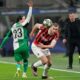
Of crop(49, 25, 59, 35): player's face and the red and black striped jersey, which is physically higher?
crop(49, 25, 59, 35): player's face

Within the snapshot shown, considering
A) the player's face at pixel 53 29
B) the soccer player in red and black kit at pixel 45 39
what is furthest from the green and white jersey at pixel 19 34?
the player's face at pixel 53 29

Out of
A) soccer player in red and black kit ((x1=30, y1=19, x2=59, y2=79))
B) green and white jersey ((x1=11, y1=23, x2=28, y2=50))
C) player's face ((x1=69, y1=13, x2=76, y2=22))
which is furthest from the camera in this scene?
player's face ((x1=69, y1=13, x2=76, y2=22))

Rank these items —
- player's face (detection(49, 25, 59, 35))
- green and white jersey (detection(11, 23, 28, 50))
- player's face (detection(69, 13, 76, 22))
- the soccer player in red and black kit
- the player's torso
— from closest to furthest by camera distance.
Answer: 1. player's face (detection(49, 25, 59, 35))
2. the soccer player in red and black kit
3. the player's torso
4. green and white jersey (detection(11, 23, 28, 50))
5. player's face (detection(69, 13, 76, 22))

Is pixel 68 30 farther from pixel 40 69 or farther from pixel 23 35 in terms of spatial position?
pixel 23 35

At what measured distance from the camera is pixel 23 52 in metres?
15.8

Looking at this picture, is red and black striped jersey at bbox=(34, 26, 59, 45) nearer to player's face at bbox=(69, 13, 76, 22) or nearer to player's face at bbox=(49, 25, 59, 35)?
player's face at bbox=(49, 25, 59, 35)

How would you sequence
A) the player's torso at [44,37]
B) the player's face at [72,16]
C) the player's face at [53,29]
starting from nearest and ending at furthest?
the player's face at [53,29] < the player's torso at [44,37] < the player's face at [72,16]

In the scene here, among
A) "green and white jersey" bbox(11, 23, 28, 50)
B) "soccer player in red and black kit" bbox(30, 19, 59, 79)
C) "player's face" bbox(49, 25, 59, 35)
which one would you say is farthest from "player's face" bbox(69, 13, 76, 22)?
"player's face" bbox(49, 25, 59, 35)

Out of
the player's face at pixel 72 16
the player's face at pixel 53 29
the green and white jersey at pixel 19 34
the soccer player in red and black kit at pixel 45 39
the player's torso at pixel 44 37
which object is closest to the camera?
the player's face at pixel 53 29

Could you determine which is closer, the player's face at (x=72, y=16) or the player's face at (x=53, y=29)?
the player's face at (x=53, y=29)

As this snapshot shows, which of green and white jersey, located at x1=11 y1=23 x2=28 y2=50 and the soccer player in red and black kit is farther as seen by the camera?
green and white jersey, located at x1=11 y1=23 x2=28 y2=50

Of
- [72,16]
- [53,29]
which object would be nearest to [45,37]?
[53,29]

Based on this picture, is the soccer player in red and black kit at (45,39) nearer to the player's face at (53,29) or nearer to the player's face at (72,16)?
the player's face at (53,29)

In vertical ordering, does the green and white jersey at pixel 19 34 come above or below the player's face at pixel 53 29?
below
